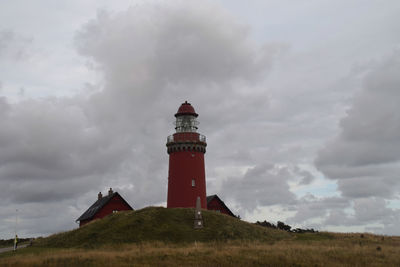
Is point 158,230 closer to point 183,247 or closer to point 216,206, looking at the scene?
point 183,247

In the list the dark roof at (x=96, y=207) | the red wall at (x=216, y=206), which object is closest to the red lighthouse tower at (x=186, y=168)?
the red wall at (x=216, y=206)

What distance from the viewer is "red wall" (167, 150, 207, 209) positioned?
42.4m

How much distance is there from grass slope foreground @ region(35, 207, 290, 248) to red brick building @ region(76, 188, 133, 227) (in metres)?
11.2

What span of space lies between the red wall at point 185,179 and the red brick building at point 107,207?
438 inches

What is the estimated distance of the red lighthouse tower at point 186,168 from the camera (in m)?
42.5

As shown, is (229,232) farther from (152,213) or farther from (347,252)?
(347,252)

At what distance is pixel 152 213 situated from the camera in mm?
38062

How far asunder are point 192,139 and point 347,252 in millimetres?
22610

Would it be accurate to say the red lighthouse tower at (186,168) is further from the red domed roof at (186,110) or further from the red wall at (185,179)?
the red domed roof at (186,110)

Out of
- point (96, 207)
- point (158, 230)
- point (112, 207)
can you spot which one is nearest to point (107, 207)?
point (112, 207)

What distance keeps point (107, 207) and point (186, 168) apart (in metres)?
14.8

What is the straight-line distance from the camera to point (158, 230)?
33.8 meters

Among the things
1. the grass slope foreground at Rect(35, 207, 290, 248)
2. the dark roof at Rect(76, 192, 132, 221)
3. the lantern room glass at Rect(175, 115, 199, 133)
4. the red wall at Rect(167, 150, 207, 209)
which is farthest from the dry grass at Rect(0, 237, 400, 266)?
the dark roof at Rect(76, 192, 132, 221)

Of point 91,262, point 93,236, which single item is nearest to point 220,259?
point 91,262
